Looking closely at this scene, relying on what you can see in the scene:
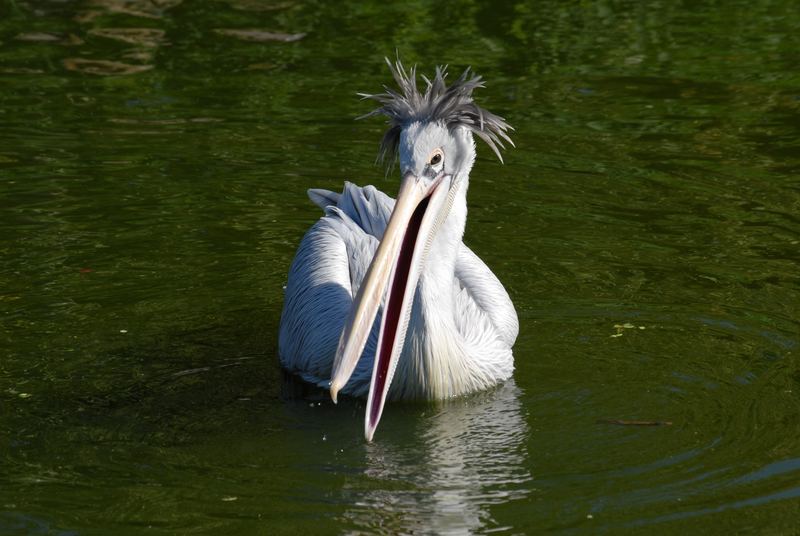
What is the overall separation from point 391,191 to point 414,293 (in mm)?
2952

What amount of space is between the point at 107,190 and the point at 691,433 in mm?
4318

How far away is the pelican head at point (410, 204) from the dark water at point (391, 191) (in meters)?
0.35

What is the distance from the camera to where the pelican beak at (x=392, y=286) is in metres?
5.20

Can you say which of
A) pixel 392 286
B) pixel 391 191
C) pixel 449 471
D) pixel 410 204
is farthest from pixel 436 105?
pixel 391 191

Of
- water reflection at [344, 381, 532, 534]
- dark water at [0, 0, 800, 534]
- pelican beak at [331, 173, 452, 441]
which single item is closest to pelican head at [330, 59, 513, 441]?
pelican beak at [331, 173, 452, 441]

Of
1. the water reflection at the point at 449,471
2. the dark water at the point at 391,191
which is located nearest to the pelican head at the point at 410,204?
the water reflection at the point at 449,471

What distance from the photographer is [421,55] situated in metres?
11.1

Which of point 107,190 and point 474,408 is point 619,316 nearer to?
point 474,408

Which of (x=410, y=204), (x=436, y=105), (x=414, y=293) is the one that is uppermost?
(x=436, y=105)

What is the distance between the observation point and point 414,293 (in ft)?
18.9

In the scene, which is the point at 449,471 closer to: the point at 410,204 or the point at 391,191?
the point at 410,204

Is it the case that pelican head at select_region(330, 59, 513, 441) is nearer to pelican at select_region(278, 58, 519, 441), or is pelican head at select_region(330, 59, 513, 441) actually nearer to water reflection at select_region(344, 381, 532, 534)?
pelican at select_region(278, 58, 519, 441)

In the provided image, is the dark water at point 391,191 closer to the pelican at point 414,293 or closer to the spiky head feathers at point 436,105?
the pelican at point 414,293

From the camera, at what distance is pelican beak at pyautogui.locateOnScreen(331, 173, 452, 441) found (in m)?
5.20
